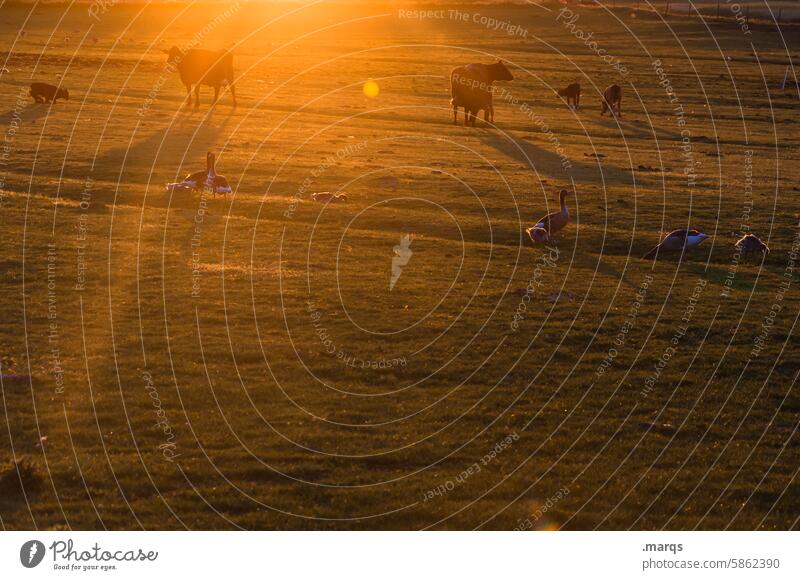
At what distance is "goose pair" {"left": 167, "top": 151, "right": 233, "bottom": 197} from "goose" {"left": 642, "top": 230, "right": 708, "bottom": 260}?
9.38 meters

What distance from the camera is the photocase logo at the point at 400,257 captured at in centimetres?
1921

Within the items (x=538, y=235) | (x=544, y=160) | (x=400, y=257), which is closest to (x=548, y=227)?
(x=538, y=235)

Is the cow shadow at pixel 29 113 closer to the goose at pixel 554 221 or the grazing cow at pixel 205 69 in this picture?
the grazing cow at pixel 205 69

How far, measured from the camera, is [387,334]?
52.7ft

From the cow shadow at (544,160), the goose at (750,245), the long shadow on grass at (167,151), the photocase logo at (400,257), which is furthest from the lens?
the cow shadow at (544,160)

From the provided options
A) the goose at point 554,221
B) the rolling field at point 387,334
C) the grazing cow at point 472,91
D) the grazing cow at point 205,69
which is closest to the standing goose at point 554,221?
the goose at point 554,221

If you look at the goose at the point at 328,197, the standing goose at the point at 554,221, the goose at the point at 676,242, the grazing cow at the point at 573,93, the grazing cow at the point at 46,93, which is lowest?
the goose at the point at 676,242

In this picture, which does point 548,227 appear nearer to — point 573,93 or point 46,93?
point 46,93

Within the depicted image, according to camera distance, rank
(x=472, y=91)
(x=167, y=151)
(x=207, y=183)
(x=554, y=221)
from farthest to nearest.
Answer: (x=472, y=91) < (x=167, y=151) < (x=207, y=183) < (x=554, y=221)

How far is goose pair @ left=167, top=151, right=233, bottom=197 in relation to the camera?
24781 mm

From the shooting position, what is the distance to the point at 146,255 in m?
19.7
